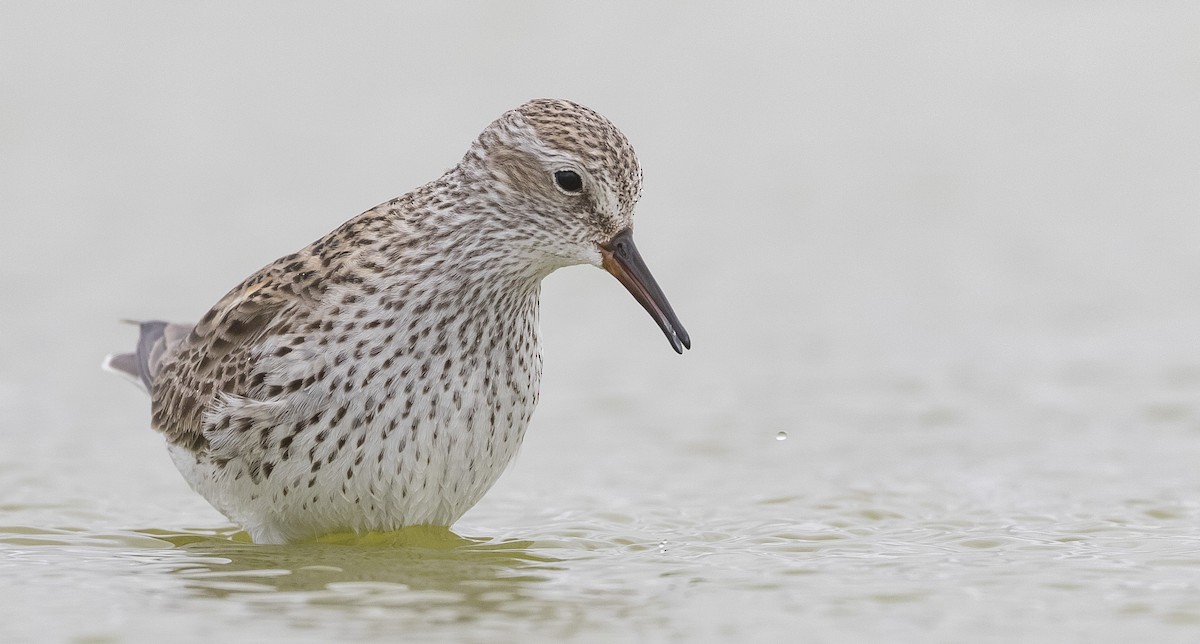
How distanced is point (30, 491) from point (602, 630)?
153 inches

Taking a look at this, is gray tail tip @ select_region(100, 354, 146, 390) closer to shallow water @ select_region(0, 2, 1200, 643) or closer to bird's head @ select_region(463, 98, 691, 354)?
shallow water @ select_region(0, 2, 1200, 643)

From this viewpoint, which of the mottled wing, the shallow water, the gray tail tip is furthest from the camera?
the gray tail tip

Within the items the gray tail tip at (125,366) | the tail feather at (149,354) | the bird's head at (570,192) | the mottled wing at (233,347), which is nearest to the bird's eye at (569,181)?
the bird's head at (570,192)

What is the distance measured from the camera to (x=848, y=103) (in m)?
15.2

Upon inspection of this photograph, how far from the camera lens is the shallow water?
265 inches

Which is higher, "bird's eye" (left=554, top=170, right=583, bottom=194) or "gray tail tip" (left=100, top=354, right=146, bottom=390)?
"bird's eye" (left=554, top=170, right=583, bottom=194)

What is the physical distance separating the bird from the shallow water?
1.10 ft

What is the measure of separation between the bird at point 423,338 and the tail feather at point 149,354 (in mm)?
1395

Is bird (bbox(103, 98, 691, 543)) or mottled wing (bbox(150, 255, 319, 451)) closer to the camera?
bird (bbox(103, 98, 691, 543))

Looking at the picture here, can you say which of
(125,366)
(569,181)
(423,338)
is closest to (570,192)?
(569,181)

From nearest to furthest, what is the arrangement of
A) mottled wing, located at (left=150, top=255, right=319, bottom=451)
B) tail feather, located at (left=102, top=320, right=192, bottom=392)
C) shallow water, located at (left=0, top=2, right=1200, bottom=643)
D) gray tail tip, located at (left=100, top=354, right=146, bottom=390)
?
shallow water, located at (left=0, top=2, right=1200, bottom=643), mottled wing, located at (left=150, top=255, right=319, bottom=451), tail feather, located at (left=102, top=320, right=192, bottom=392), gray tail tip, located at (left=100, top=354, right=146, bottom=390)

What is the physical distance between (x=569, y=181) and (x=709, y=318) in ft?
17.0

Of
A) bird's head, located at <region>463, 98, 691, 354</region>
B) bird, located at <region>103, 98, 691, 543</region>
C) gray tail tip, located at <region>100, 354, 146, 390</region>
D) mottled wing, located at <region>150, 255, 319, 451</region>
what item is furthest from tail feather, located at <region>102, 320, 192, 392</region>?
bird's head, located at <region>463, 98, 691, 354</region>

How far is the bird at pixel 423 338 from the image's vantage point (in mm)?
7031
